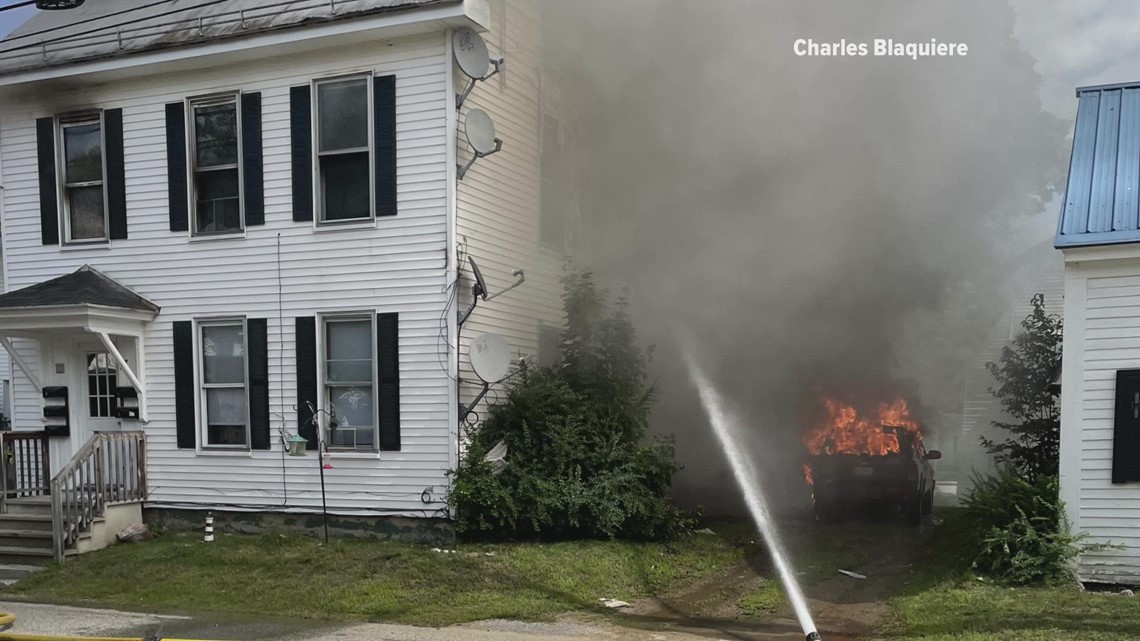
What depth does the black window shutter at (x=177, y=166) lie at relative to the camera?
12469 mm

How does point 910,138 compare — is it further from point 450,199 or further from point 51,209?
point 51,209

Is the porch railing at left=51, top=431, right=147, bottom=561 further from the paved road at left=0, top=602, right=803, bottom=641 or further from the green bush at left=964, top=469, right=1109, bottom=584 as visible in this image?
the green bush at left=964, top=469, right=1109, bottom=584

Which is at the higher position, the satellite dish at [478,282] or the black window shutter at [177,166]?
the black window shutter at [177,166]

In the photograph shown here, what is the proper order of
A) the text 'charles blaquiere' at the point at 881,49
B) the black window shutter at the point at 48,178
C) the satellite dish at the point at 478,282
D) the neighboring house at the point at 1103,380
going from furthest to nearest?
the text 'charles blaquiere' at the point at 881,49
the black window shutter at the point at 48,178
the satellite dish at the point at 478,282
the neighboring house at the point at 1103,380

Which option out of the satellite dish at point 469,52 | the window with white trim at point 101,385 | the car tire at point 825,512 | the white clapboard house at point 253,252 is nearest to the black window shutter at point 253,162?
the white clapboard house at point 253,252

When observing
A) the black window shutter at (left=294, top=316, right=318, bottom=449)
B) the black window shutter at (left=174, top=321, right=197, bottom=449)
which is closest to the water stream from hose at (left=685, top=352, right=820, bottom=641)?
the black window shutter at (left=294, top=316, right=318, bottom=449)

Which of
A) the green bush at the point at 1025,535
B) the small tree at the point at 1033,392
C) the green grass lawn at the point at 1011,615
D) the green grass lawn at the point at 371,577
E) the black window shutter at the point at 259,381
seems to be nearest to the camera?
the green grass lawn at the point at 1011,615

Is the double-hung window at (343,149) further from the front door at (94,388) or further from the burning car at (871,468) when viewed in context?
the burning car at (871,468)

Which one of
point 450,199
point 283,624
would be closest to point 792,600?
point 283,624

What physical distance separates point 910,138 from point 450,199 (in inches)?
348

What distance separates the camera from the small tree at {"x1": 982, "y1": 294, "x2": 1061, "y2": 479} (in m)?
11.0

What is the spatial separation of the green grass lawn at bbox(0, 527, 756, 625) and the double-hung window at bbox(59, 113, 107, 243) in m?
4.68

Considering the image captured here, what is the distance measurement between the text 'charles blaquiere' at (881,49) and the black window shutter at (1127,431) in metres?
8.15

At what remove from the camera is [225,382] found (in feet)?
40.6
